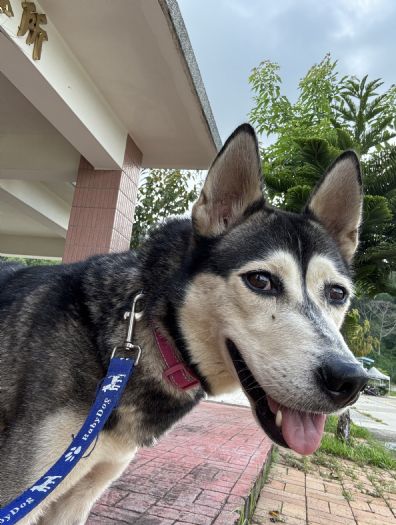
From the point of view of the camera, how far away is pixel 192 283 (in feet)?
6.18

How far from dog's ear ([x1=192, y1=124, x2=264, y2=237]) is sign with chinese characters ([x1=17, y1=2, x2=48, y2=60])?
2.94 m

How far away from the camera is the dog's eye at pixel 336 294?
1943 millimetres

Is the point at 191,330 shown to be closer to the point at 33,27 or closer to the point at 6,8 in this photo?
the point at 6,8

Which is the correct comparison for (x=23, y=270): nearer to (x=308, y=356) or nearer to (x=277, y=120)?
(x=308, y=356)

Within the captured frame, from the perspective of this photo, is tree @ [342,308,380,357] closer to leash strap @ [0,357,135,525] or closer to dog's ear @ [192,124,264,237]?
dog's ear @ [192,124,264,237]

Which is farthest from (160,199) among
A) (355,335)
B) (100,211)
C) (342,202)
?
(342,202)

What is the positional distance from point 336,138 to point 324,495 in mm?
5675

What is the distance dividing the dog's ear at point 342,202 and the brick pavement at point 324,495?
2.16 meters

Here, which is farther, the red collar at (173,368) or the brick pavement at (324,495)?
the brick pavement at (324,495)

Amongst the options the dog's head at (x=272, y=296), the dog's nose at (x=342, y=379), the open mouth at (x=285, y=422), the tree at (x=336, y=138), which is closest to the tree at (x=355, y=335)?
the tree at (x=336, y=138)

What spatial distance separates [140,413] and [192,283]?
0.58m

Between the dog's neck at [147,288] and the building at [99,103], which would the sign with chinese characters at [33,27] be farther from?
the dog's neck at [147,288]

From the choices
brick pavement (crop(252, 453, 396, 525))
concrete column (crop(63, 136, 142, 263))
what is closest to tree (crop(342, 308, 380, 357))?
brick pavement (crop(252, 453, 396, 525))

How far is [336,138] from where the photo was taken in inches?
305
